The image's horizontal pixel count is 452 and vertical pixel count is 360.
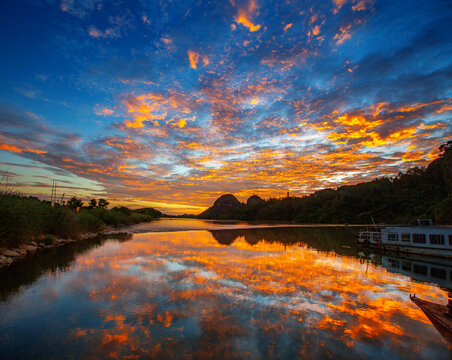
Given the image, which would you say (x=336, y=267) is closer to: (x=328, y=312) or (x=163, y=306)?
(x=328, y=312)

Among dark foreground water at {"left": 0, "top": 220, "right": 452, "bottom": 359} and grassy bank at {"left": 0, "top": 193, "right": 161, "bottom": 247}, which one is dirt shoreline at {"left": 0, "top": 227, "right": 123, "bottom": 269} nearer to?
grassy bank at {"left": 0, "top": 193, "right": 161, "bottom": 247}

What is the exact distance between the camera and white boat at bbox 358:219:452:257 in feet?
68.0

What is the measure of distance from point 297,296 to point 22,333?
29.0ft

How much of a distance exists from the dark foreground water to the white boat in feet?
32.1

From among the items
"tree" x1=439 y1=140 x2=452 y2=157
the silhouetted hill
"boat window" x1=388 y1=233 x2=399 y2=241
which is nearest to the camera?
"boat window" x1=388 y1=233 x2=399 y2=241

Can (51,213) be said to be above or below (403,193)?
below

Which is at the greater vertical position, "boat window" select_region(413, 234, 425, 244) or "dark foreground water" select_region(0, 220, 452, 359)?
"boat window" select_region(413, 234, 425, 244)

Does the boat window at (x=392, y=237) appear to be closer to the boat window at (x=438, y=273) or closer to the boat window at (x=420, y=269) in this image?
the boat window at (x=420, y=269)

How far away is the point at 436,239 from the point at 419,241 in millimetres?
1650

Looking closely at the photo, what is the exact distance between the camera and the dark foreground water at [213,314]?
223 inches

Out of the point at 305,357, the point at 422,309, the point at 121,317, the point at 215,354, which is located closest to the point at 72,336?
the point at 121,317

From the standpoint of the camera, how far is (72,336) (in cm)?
624

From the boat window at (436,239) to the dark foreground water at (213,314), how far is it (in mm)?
10125

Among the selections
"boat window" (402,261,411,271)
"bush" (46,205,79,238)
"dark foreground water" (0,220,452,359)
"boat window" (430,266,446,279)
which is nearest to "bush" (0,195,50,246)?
"dark foreground water" (0,220,452,359)
